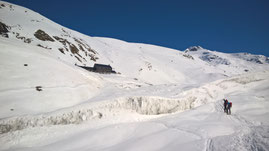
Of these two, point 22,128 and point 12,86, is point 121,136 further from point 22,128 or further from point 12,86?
point 12,86

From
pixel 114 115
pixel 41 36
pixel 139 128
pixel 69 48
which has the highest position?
pixel 41 36

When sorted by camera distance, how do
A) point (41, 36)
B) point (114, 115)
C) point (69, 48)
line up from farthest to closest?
point (69, 48)
point (41, 36)
point (114, 115)

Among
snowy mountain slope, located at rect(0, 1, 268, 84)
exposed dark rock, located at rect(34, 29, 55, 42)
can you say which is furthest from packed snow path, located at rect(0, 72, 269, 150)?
exposed dark rock, located at rect(34, 29, 55, 42)

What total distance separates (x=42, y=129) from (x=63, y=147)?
3456 mm

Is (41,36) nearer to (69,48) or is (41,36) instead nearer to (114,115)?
(69,48)

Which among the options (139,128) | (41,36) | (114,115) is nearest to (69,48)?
(41,36)

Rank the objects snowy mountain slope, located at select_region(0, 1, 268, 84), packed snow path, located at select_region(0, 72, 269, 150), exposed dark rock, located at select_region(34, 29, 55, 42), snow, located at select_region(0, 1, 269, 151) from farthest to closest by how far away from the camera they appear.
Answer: exposed dark rock, located at select_region(34, 29, 55, 42)
snowy mountain slope, located at select_region(0, 1, 268, 84)
snow, located at select_region(0, 1, 269, 151)
packed snow path, located at select_region(0, 72, 269, 150)

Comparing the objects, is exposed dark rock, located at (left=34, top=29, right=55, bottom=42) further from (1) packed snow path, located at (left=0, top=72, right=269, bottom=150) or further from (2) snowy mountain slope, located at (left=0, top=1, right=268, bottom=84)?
(1) packed snow path, located at (left=0, top=72, right=269, bottom=150)

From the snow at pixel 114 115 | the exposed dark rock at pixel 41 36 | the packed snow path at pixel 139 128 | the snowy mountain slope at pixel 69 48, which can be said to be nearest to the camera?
the packed snow path at pixel 139 128

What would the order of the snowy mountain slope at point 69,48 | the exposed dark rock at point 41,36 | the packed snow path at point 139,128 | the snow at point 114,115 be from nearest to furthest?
the packed snow path at point 139,128 → the snow at point 114,115 → the snowy mountain slope at point 69,48 → the exposed dark rock at point 41,36

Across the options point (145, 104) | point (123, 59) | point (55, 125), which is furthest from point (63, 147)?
point (123, 59)

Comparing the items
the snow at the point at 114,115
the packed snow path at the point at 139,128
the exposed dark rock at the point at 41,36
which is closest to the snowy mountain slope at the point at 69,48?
the exposed dark rock at the point at 41,36

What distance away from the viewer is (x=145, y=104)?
1655 centimetres

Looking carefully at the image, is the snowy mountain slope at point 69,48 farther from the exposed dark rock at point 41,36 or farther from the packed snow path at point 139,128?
the packed snow path at point 139,128
